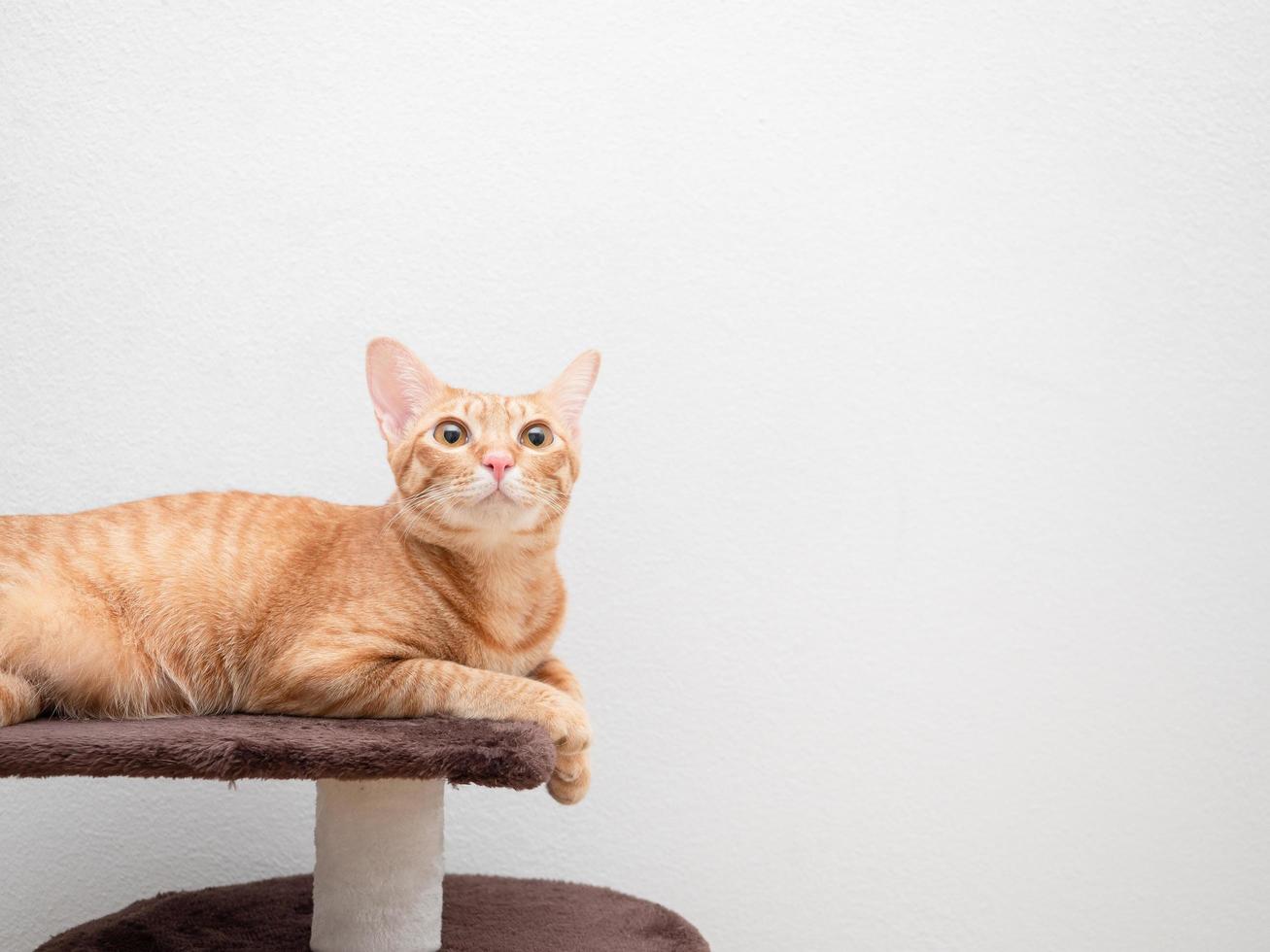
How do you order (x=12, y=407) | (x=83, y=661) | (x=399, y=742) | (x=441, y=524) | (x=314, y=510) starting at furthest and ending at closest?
1. (x=12, y=407)
2. (x=314, y=510)
3. (x=441, y=524)
4. (x=83, y=661)
5. (x=399, y=742)

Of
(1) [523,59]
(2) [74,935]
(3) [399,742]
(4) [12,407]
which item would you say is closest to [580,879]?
(2) [74,935]

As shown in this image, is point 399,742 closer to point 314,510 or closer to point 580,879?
point 314,510

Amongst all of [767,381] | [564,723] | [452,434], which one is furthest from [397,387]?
[767,381]

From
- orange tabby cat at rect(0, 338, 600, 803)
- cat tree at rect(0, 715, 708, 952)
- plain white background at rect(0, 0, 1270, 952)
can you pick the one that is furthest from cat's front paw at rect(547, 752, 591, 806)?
plain white background at rect(0, 0, 1270, 952)

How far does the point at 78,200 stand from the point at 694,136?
3.53 feet

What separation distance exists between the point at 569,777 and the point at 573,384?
575mm

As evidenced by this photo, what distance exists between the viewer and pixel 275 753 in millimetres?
1105

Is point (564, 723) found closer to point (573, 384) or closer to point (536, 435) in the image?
point (536, 435)

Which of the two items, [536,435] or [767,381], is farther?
[767,381]

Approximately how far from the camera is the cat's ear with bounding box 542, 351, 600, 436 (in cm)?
164

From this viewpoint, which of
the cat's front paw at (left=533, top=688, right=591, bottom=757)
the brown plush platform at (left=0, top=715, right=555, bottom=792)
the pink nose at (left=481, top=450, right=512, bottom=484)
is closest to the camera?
A: the brown plush platform at (left=0, top=715, right=555, bottom=792)

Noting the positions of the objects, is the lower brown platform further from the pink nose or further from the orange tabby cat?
the pink nose

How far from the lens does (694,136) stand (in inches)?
80.4

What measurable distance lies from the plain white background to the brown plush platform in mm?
826
